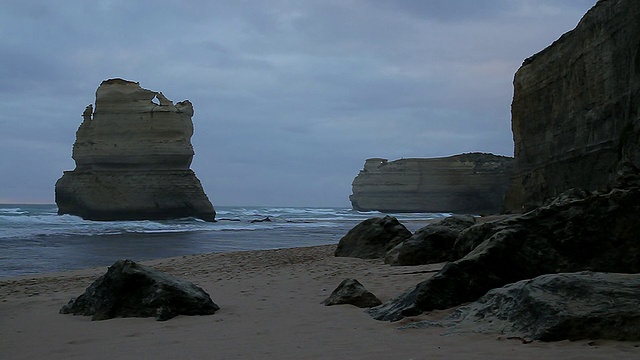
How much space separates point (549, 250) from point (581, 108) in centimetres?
1777

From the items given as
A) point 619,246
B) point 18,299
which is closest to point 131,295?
point 18,299

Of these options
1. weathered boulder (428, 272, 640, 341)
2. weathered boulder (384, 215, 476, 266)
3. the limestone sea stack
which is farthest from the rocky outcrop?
weathered boulder (428, 272, 640, 341)

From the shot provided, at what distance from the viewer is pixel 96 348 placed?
431 centimetres

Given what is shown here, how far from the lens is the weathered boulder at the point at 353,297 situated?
564 centimetres

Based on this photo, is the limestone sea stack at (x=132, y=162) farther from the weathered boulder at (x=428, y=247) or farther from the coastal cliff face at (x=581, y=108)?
the weathered boulder at (x=428, y=247)

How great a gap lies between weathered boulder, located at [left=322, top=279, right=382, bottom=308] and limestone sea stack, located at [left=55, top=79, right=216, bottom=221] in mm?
35072

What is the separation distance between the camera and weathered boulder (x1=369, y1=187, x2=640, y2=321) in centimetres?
493

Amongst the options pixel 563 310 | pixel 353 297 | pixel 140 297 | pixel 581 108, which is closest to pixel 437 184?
pixel 581 108

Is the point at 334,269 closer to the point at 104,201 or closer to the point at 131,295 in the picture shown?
the point at 131,295

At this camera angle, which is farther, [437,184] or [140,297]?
[437,184]

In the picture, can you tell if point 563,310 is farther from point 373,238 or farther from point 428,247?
point 373,238

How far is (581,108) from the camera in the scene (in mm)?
20938

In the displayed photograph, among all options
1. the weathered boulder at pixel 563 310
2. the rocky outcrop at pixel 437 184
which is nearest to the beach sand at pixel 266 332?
the weathered boulder at pixel 563 310

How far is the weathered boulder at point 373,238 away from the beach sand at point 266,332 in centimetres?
245
